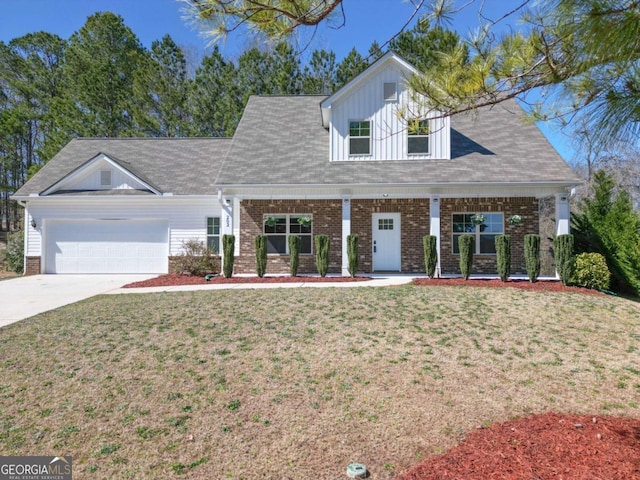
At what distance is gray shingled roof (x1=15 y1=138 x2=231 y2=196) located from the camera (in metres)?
15.2

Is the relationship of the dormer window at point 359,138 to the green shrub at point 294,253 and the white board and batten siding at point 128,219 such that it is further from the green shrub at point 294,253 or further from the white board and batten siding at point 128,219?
the white board and batten siding at point 128,219

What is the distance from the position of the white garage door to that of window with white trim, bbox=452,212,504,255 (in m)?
10.8

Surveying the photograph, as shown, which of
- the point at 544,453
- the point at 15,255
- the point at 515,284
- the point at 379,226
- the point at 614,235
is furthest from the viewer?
the point at 15,255

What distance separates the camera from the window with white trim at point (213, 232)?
48.9ft

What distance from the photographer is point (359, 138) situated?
13648 millimetres

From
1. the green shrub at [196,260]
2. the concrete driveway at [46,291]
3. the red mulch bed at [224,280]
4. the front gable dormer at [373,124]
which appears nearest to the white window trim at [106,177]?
the concrete driveway at [46,291]

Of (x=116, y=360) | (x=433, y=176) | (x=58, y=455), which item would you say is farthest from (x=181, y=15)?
(x=433, y=176)

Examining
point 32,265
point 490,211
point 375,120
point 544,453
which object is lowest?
point 544,453

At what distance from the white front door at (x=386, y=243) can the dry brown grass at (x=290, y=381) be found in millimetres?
5585

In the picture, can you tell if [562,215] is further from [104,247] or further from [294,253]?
[104,247]

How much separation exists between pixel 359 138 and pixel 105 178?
9905 mm

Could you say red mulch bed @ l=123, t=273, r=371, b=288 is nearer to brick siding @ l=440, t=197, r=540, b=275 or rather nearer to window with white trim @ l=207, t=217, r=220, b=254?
window with white trim @ l=207, t=217, r=220, b=254

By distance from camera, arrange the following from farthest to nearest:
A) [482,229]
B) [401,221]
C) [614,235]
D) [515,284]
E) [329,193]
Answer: [401,221], [482,229], [329,193], [614,235], [515,284]

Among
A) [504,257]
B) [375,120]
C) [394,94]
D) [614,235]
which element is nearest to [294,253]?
[375,120]
